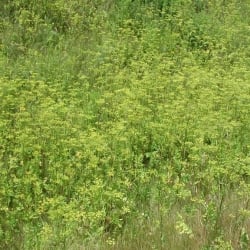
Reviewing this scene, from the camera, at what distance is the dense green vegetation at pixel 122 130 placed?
425 cm

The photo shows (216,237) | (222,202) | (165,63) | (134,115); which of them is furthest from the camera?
(165,63)

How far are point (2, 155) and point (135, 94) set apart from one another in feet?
6.23

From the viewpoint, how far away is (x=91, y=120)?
614cm

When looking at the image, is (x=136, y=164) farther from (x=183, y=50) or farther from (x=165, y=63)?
(x=183, y=50)

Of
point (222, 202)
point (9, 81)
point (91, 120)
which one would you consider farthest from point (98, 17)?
point (222, 202)

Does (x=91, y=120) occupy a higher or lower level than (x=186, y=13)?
lower

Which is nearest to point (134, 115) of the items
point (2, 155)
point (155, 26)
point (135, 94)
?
point (135, 94)

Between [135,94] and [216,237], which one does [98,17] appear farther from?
[216,237]

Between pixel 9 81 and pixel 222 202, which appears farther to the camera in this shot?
pixel 9 81

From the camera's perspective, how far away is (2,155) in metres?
5.10

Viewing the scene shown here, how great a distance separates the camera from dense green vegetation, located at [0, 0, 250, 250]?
425 cm

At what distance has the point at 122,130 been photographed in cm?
551

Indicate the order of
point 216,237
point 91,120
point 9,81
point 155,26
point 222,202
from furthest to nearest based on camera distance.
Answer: point 155,26 < point 9,81 < point 91,120 < point 222,202 < point 216,237

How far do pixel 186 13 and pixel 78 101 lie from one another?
383 centimetres
